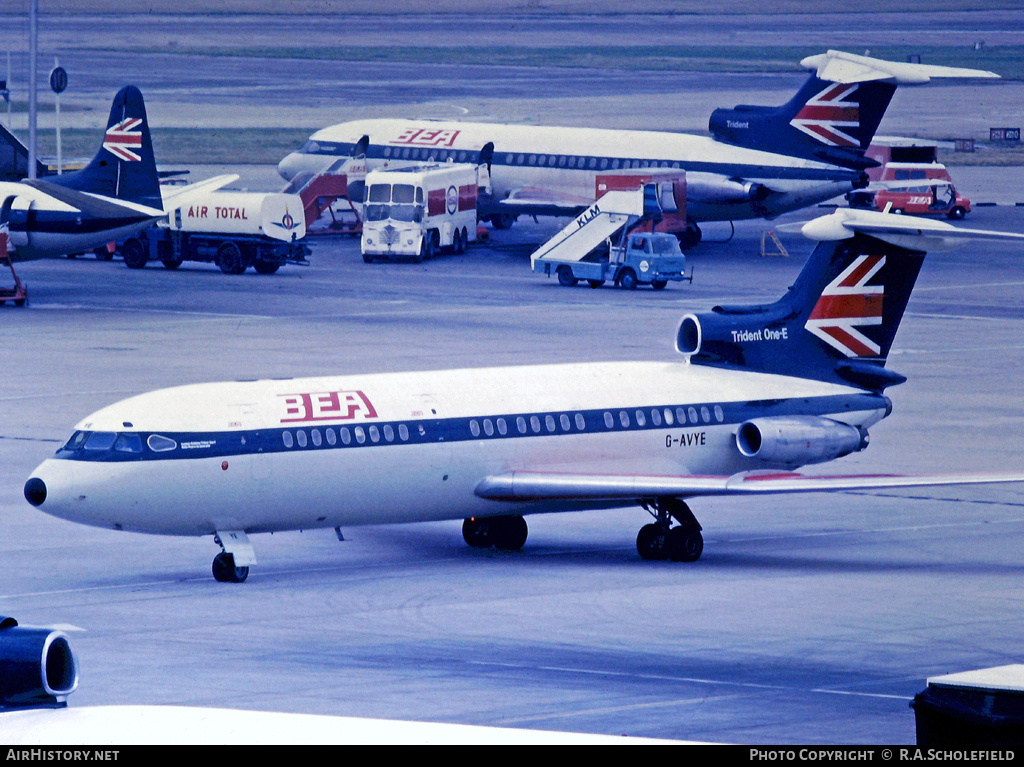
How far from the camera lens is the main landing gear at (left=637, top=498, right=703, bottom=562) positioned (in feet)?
103

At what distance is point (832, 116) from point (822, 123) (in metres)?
0.55

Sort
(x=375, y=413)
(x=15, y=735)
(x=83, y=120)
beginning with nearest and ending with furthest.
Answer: (x=15, y=735), (x=375, y=413), (x=83, y=120)

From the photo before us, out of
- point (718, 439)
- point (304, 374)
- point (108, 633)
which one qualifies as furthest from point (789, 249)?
point (108, 633)

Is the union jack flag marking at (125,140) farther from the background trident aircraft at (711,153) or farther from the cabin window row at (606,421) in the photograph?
the cabin window row at (606,421)

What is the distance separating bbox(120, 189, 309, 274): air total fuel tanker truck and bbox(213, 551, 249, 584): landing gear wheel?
43.4 metres

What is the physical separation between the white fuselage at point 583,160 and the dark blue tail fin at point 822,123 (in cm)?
62

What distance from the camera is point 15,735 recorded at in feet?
30.3

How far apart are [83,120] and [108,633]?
109249mm

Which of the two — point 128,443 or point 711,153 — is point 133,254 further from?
point 128,443

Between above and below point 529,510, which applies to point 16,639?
above

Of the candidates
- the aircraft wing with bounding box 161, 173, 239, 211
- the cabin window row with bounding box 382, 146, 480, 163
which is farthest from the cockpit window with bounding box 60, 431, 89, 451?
the cabin window row with bounding box 382, 146, 480, 163

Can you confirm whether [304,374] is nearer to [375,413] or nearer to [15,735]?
[375,413]

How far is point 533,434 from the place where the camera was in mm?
31250

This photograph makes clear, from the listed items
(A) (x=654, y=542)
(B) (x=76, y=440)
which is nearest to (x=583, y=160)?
(A) (x=654, y=542)
